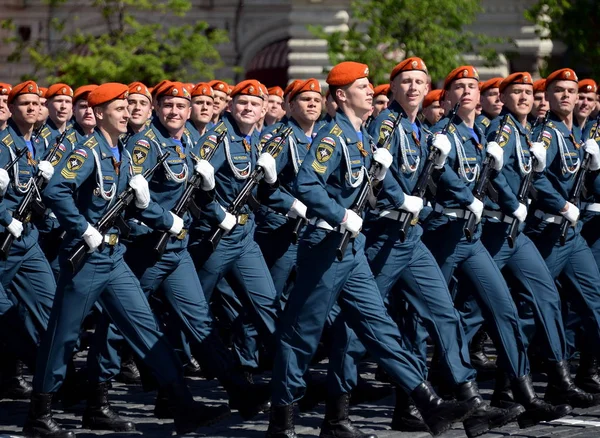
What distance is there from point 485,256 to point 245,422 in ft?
5.46

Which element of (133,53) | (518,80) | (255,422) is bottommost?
(133,53)

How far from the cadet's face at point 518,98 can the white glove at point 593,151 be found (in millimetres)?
486

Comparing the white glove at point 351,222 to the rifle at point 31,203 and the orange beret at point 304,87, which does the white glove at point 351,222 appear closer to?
the rifle at point 31,203

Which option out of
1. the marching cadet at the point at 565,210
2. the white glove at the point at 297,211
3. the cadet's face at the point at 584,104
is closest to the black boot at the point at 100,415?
the white glove at the point at 297,211

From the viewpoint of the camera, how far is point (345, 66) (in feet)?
28.1

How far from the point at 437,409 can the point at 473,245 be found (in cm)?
135

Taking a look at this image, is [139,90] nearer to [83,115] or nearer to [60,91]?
[83,115]

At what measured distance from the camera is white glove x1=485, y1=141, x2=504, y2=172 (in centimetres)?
941

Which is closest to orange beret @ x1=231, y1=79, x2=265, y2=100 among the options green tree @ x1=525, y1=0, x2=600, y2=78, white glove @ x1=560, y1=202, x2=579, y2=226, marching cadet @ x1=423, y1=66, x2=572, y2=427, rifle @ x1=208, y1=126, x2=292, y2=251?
rifle @ x1=208, y1=126, x2=292, y2=251

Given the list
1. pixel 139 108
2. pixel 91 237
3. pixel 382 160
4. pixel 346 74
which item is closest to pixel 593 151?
pixel 382 160

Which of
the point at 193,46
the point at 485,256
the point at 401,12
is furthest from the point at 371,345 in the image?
the point at 193,46

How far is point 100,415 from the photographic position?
8.98 metres

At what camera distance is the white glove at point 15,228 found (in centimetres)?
962

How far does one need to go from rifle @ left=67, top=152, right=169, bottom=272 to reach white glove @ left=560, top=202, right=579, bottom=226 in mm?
2786
